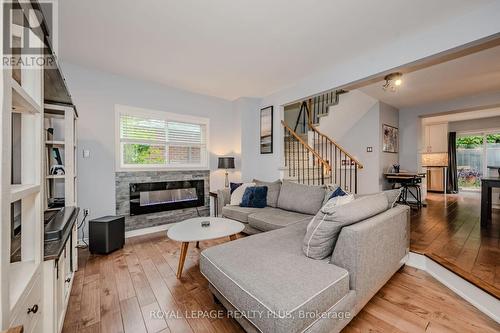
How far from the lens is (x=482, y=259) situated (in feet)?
7.38

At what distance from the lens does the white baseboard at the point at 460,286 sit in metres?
1.69

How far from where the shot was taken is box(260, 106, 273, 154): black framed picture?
4285mm

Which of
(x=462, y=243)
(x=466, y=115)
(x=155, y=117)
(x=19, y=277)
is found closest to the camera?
(x=19, y=277)

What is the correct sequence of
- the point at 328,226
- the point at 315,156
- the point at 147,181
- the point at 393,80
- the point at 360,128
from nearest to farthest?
1. the point at 328,226
2. the point at 393,80
3. the point at 147,181
4. the point at 315,156
5. the point at 360,128

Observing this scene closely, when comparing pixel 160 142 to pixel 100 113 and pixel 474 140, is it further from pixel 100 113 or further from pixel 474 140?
pixel 474 140

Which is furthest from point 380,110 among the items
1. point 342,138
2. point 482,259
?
point 482,259

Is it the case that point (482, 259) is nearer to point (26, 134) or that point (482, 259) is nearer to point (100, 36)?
point (26, 134)

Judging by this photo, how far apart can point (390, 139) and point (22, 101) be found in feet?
20.4

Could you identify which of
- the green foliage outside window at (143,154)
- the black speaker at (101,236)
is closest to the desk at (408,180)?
the green foliage outside window at (143,154)

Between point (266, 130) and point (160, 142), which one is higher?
point (266, 130)

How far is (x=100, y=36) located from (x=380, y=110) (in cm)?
525

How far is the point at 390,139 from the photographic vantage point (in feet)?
17.3

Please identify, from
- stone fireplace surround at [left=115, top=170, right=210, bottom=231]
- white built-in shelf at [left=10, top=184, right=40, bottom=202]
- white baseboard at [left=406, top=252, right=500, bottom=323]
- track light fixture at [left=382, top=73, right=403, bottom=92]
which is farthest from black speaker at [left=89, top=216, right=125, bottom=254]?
track light fixture at [left=382, top=73, right=403, bottom=92]

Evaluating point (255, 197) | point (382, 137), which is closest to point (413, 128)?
point (382, 137)
